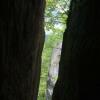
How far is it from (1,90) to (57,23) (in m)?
Result: 6.11

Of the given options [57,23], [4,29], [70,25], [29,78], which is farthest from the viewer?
[57,23]

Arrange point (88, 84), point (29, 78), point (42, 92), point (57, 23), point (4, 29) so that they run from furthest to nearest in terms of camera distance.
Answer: point (42, 92) < point (57, 23) < point (29, 78) < point (4, 29) < point (88, 84)

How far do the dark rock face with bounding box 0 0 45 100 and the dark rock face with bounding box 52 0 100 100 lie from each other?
0.68 meters

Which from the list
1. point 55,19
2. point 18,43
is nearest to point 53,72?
point 55,19

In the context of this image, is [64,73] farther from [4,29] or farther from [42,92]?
[42,92]

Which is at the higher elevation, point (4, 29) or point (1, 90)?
point (4, 29)

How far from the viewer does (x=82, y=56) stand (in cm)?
315

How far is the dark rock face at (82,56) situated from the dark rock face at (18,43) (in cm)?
68

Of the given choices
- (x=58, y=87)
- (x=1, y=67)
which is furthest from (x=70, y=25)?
(x=1, y=67)

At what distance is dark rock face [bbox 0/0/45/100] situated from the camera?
392 cm

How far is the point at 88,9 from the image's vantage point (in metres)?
3.19

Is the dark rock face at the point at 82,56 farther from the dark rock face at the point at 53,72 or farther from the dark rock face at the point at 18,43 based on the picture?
the dark rock face at the point at 53,72

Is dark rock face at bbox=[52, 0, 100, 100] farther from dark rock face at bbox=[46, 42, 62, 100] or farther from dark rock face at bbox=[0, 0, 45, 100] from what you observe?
dark rock face at bbox=[46, 42, 62, 100]

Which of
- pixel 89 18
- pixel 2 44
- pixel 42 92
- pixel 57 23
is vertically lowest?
pixel 42 92
